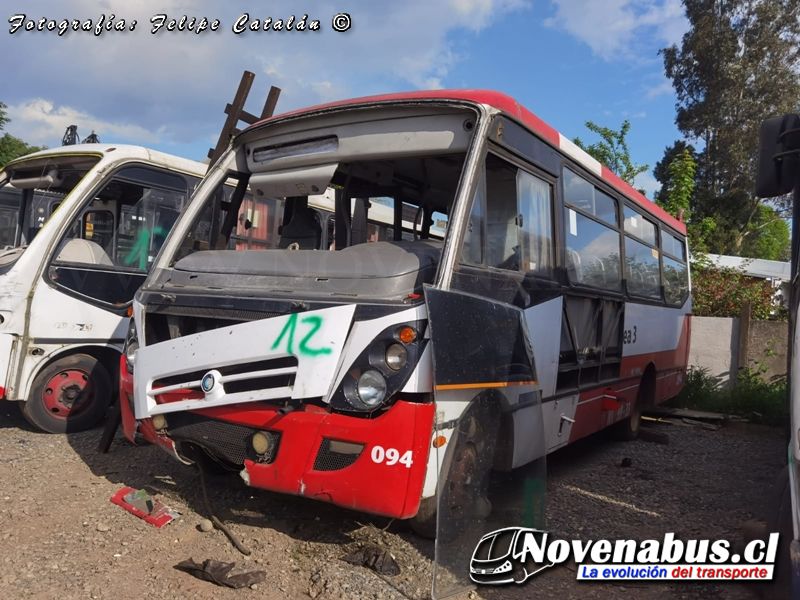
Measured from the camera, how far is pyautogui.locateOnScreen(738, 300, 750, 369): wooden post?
34.9 ft

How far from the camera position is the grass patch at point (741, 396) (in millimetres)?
9336

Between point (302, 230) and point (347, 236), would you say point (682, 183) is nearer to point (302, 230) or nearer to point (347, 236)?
point (347, 236)

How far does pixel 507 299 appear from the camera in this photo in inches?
163

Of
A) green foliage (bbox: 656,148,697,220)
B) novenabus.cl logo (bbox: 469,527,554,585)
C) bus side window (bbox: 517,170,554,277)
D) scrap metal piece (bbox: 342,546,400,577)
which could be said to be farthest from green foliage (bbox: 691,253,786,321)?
scrap metal piece (bbox: 342,546,400,577)

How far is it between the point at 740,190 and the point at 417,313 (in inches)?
1152

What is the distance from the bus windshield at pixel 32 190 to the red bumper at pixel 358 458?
4530 millimetres

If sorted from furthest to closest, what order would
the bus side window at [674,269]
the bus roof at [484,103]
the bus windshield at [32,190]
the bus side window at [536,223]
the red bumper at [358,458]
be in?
the bus side window at [674,269] < the bus windshield at [32,190] < the bus side window at [536,223] < the bus roof at [484,103] < the red bumper at [358,458]

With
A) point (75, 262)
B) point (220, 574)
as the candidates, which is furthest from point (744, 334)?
point (220, 574)

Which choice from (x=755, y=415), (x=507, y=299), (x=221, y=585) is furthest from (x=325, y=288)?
(x=755, y=415)

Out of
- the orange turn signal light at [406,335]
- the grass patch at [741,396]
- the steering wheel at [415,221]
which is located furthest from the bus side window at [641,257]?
the orange turn signal light at [406,335]

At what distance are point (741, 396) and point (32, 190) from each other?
9573mm

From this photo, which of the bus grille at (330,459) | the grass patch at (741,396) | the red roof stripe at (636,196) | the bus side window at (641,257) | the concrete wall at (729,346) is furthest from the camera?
the concrete wall at (729,346)

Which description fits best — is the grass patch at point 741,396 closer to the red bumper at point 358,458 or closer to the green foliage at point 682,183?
the green foliage at point 682,183

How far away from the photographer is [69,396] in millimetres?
6273
